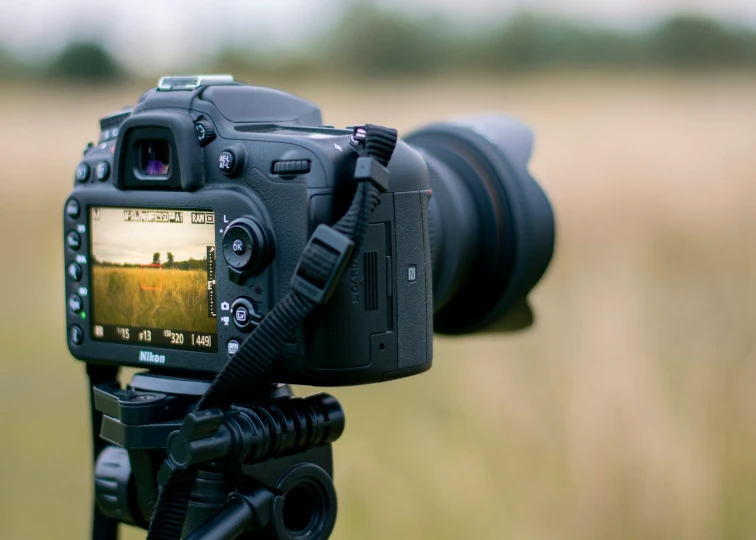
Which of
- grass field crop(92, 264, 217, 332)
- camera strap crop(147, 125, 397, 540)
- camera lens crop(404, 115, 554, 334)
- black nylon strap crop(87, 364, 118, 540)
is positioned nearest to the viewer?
camera strap crop(147, 125, 397, 540)

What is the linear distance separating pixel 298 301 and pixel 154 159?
8.4 inches

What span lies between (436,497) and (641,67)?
113 centimetres

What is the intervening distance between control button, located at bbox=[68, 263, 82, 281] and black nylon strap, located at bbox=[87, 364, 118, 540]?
0.31 ft

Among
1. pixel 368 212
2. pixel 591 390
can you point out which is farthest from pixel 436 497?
pixel 368 212

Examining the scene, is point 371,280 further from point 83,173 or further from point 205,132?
point 83,173

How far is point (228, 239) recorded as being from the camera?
0.74m

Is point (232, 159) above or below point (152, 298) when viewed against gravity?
above

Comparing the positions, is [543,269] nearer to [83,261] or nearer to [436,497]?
[83,261]

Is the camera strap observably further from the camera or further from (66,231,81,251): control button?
(66,231,81,251): control button

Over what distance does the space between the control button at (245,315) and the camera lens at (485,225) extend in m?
0.31

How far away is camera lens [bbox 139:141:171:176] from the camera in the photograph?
0.82 metres

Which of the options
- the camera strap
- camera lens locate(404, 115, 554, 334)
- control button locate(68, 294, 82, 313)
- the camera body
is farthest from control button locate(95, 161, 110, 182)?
camera lens locate(404, 115, 554, 334)

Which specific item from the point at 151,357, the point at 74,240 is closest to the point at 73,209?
the point at 74,240

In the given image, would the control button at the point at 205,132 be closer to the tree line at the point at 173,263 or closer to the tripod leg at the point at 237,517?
the tree line at the point at 173,263
